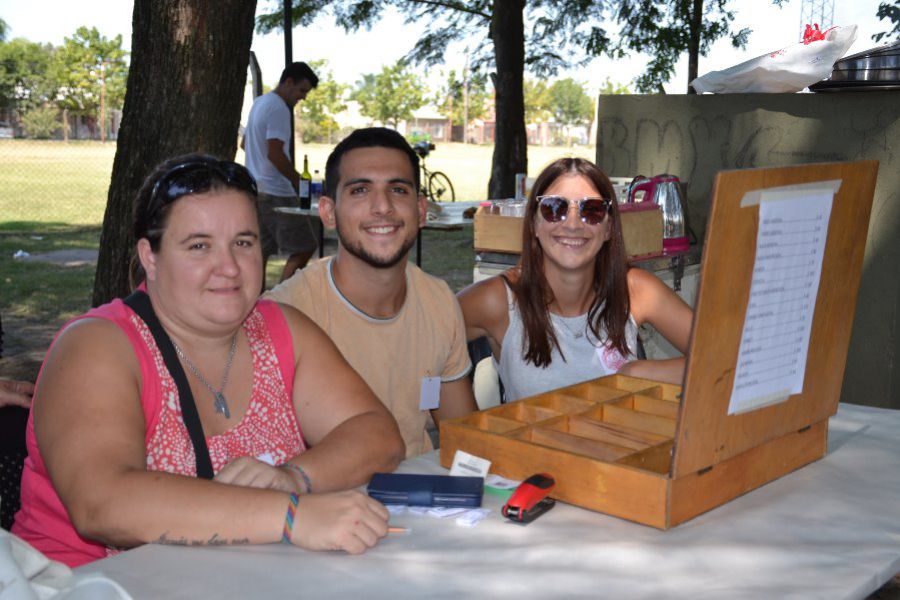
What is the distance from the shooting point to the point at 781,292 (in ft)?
6.04

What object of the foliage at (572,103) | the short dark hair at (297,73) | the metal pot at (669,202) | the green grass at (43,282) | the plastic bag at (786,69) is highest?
the foliage at (572,103)

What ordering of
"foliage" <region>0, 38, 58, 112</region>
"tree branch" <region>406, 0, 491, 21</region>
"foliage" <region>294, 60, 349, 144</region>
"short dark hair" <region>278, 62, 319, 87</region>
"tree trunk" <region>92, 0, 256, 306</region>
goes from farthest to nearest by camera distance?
"foliage" <region>294, 60, 349, 144</region> → "foliage" <region>0, 38, 58, 112</region> → "tree branch" <region>406, 0, 491, 21</region> → "short dark hair" <region>278, 62, 319, 87</region> → "tree trunk" <region>92, 0, 256, 306</region>

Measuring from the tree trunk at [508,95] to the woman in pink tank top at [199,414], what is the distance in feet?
34.8

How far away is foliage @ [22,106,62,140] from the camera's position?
25219mm

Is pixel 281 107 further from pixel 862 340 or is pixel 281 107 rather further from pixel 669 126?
pixel 862 340

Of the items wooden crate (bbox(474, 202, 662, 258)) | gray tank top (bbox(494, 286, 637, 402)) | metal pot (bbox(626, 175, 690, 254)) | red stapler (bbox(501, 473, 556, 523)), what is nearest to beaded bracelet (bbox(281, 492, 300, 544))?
red stapler (bbox(501, 473, 556, 523))

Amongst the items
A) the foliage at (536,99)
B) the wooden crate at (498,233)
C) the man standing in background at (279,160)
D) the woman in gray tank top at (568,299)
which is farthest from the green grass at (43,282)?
the foliage at (536,99)

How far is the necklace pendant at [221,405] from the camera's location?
84.0 inches

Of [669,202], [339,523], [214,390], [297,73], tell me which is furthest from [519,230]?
[297,73]

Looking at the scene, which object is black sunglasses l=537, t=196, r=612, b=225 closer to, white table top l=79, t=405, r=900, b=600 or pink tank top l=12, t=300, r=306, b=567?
pink tank top l=12, t=300, r=306, b=567

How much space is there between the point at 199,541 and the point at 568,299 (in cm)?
186

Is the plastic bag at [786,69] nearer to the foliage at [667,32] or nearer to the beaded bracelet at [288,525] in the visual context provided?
the beaded bracelet at [288,525]

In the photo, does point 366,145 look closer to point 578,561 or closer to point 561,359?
point 561,359

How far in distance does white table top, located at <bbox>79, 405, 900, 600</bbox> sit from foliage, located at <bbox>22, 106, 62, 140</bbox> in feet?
84.3
